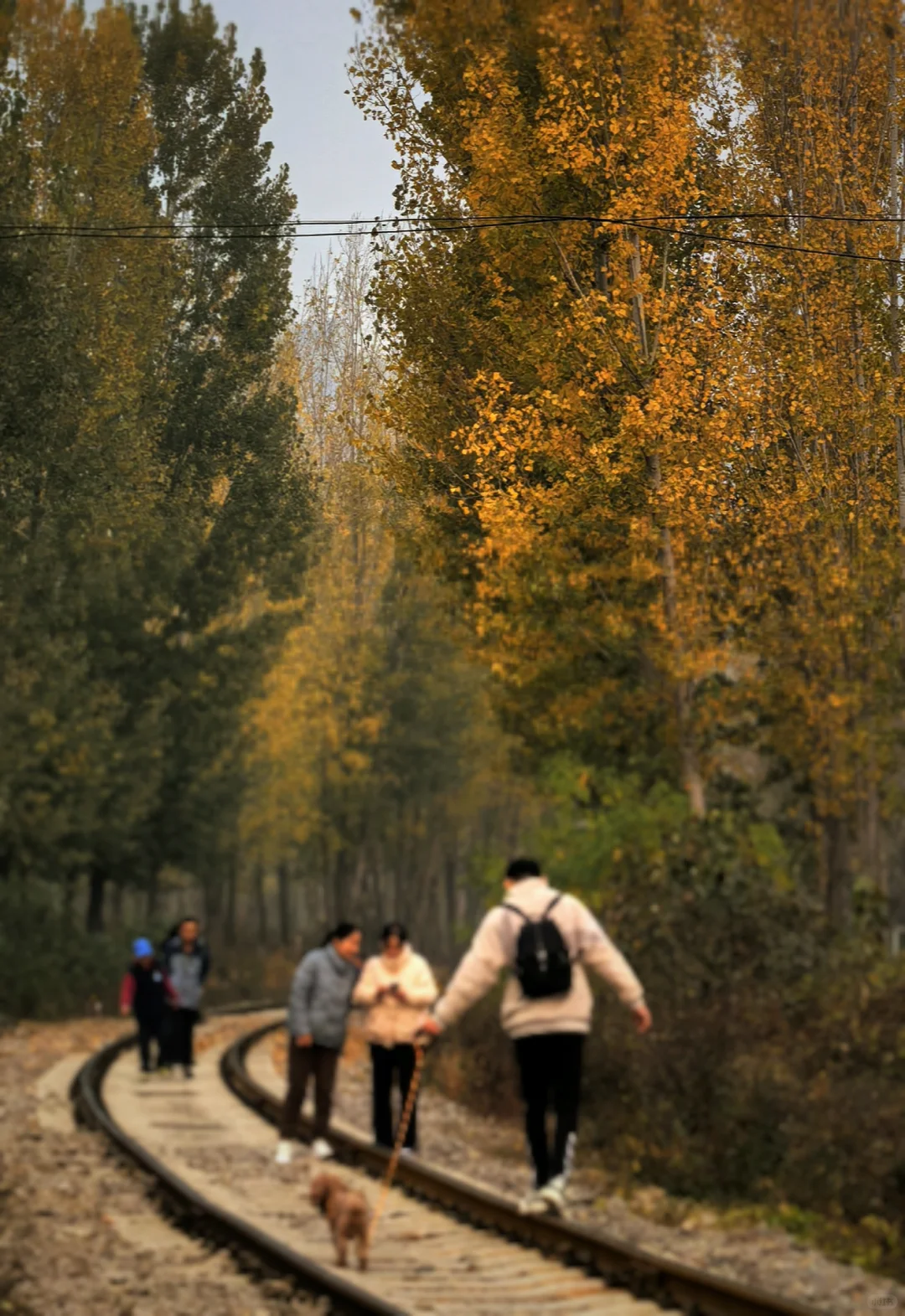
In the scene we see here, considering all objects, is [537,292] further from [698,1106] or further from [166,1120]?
[166,1120]

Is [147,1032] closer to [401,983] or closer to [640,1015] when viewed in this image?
[401,983]

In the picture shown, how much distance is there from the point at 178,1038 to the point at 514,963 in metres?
19.9

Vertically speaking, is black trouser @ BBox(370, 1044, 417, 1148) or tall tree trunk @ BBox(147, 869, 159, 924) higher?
black trouser @ BBox(370, 1044, 417, 1148)

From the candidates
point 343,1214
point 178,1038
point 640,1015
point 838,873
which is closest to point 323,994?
point 343,1214

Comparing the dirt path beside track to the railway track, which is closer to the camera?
the railway track

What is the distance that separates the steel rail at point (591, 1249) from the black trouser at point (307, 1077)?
4.18ft

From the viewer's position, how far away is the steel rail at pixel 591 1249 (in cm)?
1158

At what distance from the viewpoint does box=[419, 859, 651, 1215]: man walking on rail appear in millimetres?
9344

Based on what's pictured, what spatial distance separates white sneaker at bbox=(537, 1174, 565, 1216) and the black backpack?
4.04 ft

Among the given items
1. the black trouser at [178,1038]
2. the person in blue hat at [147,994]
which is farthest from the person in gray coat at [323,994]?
the black trouser at [178,1038]

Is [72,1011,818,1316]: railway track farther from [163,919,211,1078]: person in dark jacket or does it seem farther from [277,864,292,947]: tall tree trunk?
[277,864,292,947]: tall tree trunk

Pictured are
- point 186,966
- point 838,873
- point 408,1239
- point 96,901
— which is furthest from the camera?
point 96,901

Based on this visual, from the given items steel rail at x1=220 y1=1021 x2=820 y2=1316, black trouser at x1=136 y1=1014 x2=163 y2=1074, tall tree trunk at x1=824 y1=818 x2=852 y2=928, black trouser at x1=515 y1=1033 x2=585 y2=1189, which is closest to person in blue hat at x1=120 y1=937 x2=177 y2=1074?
black trouser at x1=136 y1=1014 x2=163 y2=1074

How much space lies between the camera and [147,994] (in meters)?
27.3
